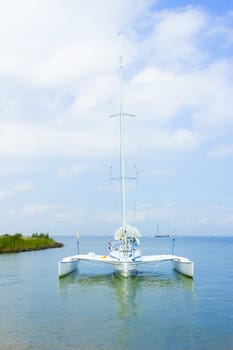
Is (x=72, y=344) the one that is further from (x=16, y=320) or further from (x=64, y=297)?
(x=64, y=297)

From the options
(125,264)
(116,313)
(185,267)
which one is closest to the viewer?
(116,313)

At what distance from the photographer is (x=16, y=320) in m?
16.8

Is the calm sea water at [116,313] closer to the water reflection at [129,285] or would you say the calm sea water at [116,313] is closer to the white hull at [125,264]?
the water reflection at [129,285]

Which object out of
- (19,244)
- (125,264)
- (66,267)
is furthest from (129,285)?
(19,244)

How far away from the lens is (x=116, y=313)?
1803cm

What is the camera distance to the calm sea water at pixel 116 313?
13531 millimetres

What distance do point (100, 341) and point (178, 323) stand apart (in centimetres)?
381

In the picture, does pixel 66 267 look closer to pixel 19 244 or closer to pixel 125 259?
pixel 125 259

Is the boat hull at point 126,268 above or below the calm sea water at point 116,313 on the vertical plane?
above

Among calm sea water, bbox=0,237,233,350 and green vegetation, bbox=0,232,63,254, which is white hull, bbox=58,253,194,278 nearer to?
calm sea water, bbox=0,237,233,350

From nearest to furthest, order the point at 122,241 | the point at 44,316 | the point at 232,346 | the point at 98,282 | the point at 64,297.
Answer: the point at 232,346, the point at 44,316, the point at 64,297, the point at 98,282, the point at 122,241

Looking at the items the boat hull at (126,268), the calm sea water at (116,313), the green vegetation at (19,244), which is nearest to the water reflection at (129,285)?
the calm sea water at (116,313)

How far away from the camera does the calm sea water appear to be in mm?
13531

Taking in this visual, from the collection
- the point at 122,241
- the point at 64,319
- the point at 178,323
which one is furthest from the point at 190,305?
the point at 122,241
